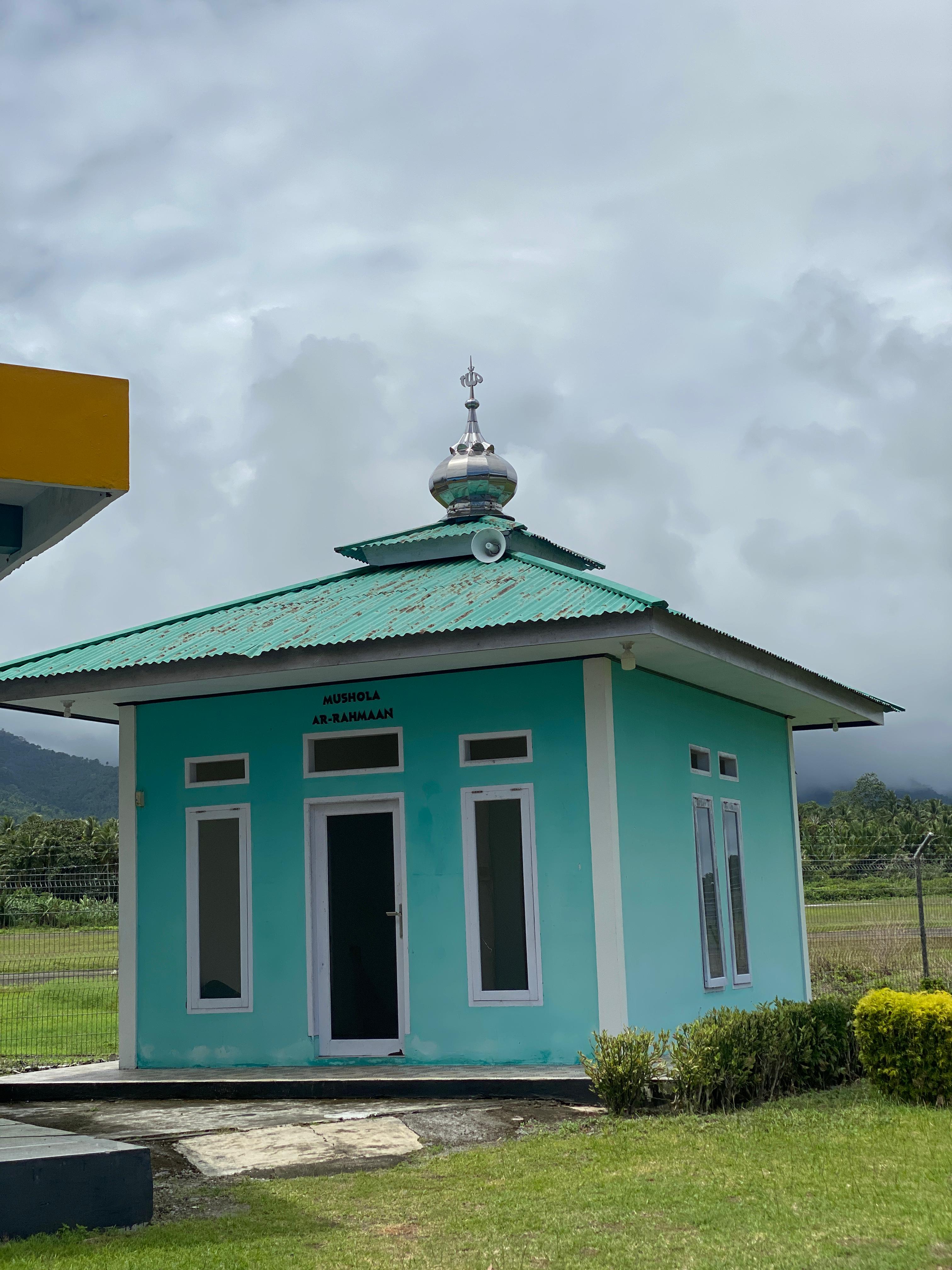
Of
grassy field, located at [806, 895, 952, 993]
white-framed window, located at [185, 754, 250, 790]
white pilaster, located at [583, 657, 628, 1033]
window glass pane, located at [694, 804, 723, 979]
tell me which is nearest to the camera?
white pilaster, located at [583, 657, 628, 1033]

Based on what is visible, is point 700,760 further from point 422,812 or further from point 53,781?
point 53,781

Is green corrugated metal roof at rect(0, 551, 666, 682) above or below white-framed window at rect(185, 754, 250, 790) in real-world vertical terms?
above

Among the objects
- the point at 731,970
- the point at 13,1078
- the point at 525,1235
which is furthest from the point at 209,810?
the point at 525,1235

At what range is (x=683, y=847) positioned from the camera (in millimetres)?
12352

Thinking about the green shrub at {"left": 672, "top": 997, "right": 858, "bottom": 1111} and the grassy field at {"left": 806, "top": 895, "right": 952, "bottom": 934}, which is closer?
the green shrub at {"left": 672, "top": 997, "right": 858, "bottom": 1111}

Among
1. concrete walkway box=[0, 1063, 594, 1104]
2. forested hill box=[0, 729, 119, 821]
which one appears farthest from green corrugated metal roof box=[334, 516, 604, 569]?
forested hill box=[0, 729, 119, 821]

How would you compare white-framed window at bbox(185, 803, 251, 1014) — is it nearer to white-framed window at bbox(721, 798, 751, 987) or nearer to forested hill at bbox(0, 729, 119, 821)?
white-framed window at bbox(721, 798, 751, 987)

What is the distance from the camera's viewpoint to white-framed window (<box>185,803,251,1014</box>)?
12188 millimetres

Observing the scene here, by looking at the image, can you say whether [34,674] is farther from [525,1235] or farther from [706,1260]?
[706,1260]

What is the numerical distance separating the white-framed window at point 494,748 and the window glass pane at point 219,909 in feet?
7.68

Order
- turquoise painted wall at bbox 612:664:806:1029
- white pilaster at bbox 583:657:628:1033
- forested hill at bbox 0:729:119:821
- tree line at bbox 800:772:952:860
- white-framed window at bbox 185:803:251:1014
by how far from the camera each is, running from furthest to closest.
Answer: forested hill at bbox 0:729:119:821 < tree line at bbox 800:772:952:860 < white-framed window at bbox 185:803:251:1014 < turquoise painted wall at bbox 612:664:806:1029 < white pilaster at bbox 583:657:628:1033

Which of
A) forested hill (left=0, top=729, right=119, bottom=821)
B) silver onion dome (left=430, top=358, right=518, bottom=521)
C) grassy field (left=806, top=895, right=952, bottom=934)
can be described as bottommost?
grassy field (left=806, top=895, right=952, bottom=934)

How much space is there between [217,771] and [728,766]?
5205mm

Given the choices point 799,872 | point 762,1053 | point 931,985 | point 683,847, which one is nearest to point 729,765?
point 683,847
